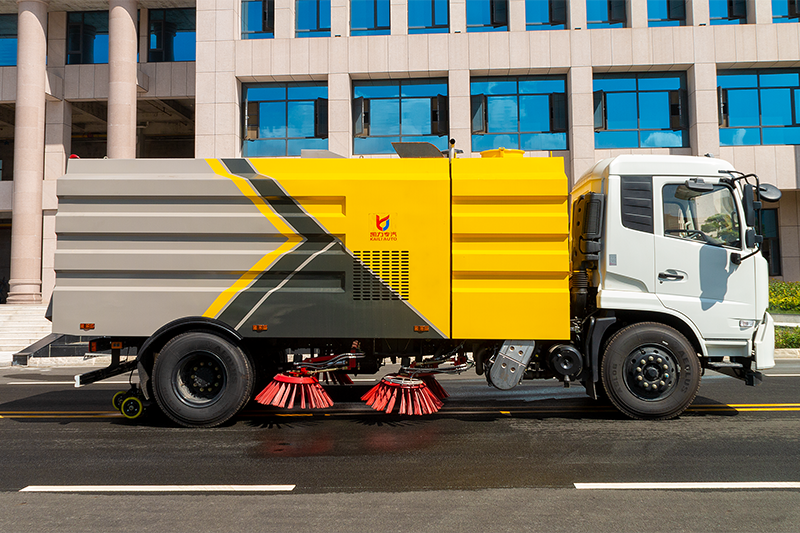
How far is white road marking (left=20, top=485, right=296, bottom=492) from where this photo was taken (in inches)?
170

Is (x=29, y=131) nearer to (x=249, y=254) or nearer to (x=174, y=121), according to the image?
(x=174, y=121)

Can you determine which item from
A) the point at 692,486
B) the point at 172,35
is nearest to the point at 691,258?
the point at 692,486

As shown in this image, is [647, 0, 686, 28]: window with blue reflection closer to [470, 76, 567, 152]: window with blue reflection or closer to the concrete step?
[470, 76, 567, 152]: window with blue reflection

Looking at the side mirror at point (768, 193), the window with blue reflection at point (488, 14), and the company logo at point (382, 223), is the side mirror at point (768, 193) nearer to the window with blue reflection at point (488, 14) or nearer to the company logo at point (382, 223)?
the company logo at point (382, 223)

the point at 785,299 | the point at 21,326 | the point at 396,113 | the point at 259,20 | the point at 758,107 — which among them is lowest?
the point at 21,326

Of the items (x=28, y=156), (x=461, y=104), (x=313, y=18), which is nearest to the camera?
(x=461, y=104)

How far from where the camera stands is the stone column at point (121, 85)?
21750 millimetres

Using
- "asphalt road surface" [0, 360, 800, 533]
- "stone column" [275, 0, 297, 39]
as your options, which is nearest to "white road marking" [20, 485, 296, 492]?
"asphalt road surface" [0, 360, 800, 533]

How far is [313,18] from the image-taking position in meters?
21.1

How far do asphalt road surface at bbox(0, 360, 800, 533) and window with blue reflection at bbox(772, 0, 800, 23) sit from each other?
1906cm

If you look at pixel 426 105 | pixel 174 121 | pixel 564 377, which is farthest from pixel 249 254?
pixel 174 121

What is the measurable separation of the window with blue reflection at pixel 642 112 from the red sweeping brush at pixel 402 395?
16.7m

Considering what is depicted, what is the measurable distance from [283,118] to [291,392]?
54.1 feet

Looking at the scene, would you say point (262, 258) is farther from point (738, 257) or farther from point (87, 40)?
point (87, 40)
